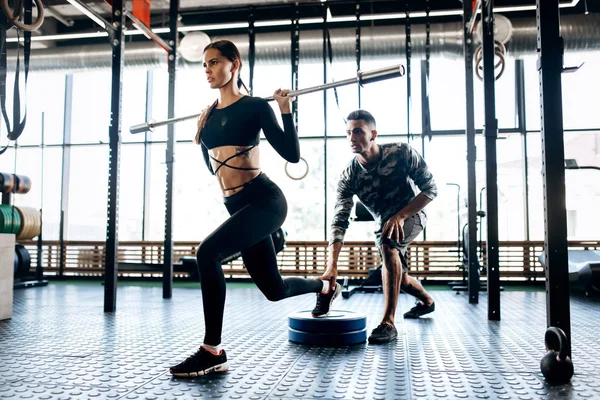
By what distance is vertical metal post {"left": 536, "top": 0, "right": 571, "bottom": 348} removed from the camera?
6.77 feet

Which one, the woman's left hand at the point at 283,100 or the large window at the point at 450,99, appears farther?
the large window at the point at 450,99

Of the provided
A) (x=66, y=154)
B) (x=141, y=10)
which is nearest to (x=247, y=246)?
(x=141, y=10)

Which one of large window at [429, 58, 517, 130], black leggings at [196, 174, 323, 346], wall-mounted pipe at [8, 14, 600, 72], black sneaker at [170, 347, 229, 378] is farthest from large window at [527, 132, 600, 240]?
black sneaker at [170, 347, 229, 378]

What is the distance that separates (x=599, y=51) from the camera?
657cm

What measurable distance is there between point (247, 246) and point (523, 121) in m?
6.99

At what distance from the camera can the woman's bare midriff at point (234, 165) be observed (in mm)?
2234

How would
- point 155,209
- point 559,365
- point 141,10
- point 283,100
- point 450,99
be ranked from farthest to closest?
point 155,209 < point 450,99 < point 141,10 < point 283,100 < point 559,365

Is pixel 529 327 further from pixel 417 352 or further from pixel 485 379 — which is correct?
pixel 485 379

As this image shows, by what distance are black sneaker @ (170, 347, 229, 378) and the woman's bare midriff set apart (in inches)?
27.1

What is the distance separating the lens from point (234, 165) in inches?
87.8

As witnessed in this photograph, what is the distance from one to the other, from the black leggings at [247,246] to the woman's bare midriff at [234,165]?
3 cm

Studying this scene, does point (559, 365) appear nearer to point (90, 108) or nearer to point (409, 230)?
point (409, 230)

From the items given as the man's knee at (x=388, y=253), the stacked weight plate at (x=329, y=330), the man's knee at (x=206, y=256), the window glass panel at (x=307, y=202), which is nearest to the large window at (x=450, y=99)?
the window glass panel at (x=307, y=202)

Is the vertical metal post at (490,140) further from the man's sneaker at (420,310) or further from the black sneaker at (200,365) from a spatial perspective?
the black sneaker at (200,365)
